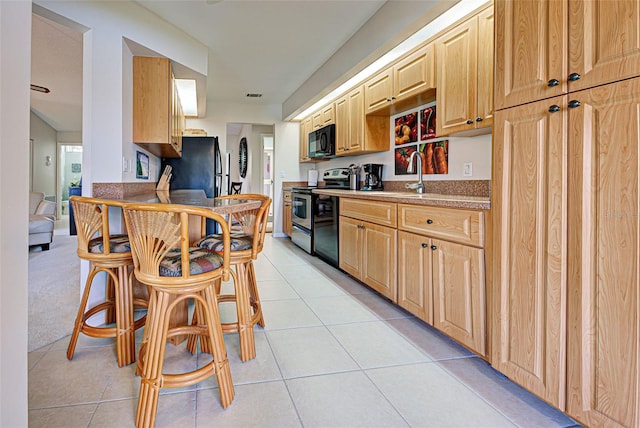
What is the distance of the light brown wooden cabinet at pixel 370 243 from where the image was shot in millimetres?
2643

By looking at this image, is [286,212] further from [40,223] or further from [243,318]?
[243,318]

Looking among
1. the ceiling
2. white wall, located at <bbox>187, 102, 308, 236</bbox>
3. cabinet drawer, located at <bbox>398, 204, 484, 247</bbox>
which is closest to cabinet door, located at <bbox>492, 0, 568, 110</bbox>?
cabinet drawer, located at <bbox>398, 204, 484, 247</bbox>

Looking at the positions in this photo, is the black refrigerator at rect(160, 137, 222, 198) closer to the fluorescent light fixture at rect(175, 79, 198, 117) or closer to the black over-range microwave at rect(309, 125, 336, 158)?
the fluorescent light fixture at rect(175, 79, 198, 117)

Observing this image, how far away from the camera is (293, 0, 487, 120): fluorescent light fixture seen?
2241 mm

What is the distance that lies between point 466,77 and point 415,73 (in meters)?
0.61

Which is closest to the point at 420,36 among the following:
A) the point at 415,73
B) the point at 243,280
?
the point at 415,73

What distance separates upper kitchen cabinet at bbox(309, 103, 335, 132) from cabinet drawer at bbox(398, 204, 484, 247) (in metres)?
2.64

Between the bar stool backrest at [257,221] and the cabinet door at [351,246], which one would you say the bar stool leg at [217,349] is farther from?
the cabinet door at [351,246]

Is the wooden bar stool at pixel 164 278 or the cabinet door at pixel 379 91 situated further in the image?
the cabinet door at pixel 379 91

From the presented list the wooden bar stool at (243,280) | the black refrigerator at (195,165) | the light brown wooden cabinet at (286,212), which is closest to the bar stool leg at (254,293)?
the wooden bar stool at (243,280)

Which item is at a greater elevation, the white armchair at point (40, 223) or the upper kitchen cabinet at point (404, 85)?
the upper kitchen cabinet at point (404, 85)

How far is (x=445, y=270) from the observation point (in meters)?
2.03

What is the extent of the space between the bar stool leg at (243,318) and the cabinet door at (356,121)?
2.40 metres

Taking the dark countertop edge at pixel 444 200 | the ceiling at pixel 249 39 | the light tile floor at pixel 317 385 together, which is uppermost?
the ceiling at pixel 249 39
